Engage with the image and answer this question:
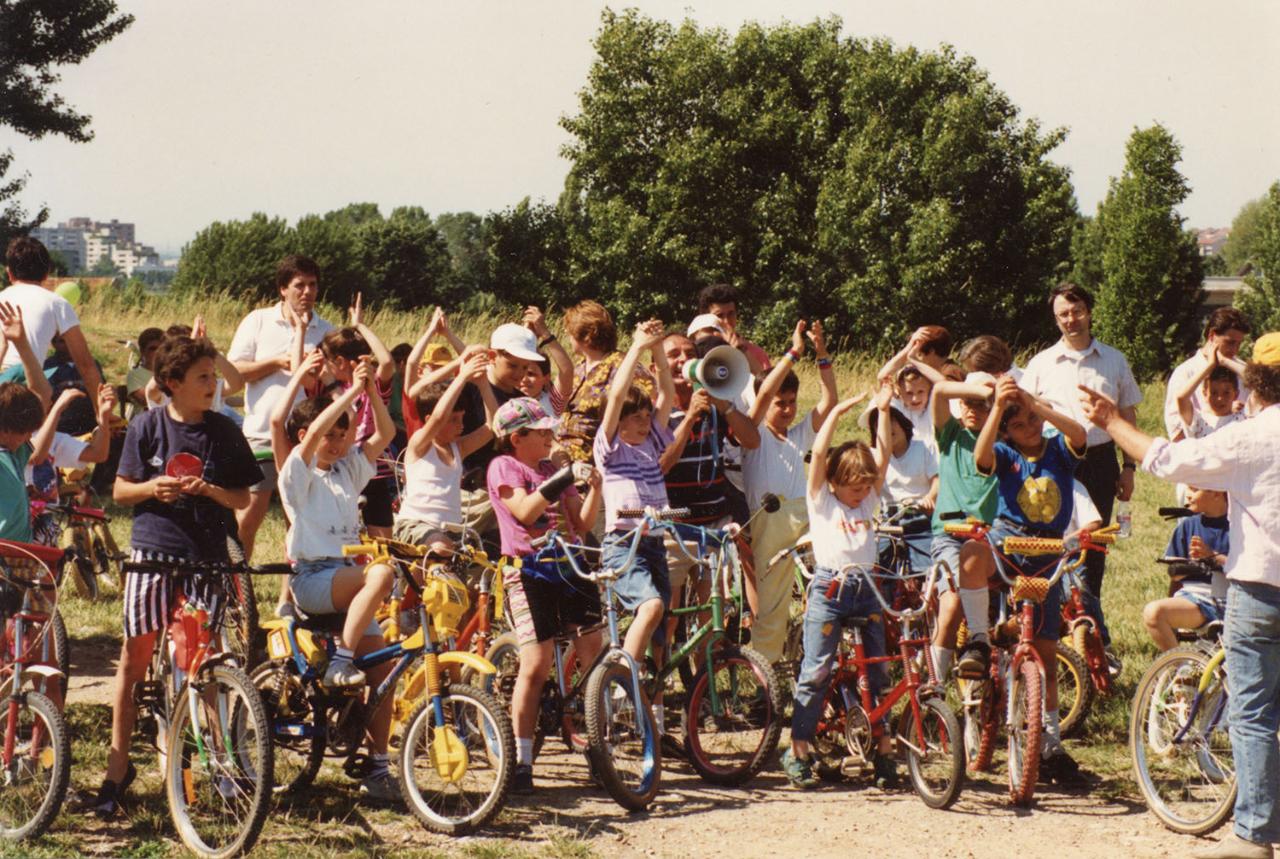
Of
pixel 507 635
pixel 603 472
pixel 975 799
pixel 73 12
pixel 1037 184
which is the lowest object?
pixel 975 799

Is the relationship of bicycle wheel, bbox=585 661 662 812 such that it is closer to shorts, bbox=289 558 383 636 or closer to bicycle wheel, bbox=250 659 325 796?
shorts, bbox=289 558 383 636

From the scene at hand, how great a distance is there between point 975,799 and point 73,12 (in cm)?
1746

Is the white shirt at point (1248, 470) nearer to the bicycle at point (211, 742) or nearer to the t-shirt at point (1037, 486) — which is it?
the t-shirt at point (1037, 486)

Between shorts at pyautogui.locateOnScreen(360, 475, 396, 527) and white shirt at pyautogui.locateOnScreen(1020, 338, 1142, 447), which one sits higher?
white shirt at pyautogui.locateOnScreen(1020, 338, 1142, 447)

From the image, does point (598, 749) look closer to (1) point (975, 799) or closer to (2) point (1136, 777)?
(1) point (975, 799)

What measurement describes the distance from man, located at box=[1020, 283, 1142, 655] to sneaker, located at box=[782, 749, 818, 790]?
2.46m

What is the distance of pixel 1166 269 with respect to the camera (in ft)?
130

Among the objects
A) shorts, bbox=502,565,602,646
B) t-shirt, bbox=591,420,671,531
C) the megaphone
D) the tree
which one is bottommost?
shorts, bbox=502,565,602,646

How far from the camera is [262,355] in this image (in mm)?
8875

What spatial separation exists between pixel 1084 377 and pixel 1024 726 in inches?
111

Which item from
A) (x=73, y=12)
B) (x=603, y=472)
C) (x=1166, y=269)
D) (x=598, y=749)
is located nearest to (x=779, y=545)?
(x=603, y=472)

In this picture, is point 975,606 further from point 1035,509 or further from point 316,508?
point 316,508

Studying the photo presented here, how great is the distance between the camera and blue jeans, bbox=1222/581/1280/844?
5633mm

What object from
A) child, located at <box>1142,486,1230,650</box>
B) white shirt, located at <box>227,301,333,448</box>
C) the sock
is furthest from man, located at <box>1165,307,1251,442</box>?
white shirt, located at <box>227,301,333,448</box>
